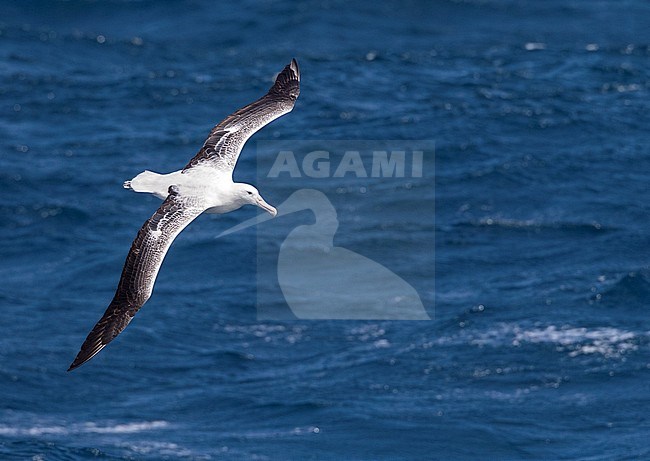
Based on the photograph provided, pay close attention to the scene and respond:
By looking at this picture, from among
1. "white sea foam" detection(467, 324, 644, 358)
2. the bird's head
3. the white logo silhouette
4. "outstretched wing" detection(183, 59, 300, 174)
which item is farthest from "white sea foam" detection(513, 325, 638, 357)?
the bird's head

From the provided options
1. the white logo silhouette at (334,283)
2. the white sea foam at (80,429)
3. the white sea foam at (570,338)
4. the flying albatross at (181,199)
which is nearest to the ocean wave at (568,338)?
the white sea foam at (570,338)

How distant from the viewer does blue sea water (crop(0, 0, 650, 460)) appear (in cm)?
3562

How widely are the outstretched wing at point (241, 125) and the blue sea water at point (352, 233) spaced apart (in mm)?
10382

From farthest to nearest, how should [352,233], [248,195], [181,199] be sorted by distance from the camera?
[352,233] → [248,195] → [181,199]

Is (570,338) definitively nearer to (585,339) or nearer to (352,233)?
(585,339)

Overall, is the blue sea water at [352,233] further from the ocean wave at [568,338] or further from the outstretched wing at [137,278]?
the outstretched wing at [137,278]

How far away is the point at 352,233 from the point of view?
131 feet

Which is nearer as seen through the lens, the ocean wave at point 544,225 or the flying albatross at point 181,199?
the flying albatross at point 181,199

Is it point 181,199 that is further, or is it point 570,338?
point 570,338

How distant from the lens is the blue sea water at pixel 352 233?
117 feet

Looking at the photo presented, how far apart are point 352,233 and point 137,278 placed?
59.0 feet

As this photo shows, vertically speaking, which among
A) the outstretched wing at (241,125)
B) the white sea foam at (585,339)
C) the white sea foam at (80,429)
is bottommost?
the white sea foam at (80,429)

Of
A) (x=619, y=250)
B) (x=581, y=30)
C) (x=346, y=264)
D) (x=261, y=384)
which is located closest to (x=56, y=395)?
(x=261, y=384)

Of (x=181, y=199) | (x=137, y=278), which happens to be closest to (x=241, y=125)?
(x=181, y=199)
